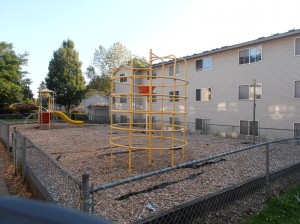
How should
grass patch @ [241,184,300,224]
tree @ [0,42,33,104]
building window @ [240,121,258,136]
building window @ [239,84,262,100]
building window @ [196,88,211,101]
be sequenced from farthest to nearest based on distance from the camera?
1. tree @ [0,42,33,104]
2. building window @ [196,88,211,101]
3. building window @ [240,121,258,136]
4. building window @ [239,84,262,100]
5. grass patch @ [241,184,300,224]

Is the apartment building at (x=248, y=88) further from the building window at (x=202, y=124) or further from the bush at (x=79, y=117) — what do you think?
the bush at (x=79, y=117)

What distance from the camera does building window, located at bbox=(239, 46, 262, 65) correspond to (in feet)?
61.0

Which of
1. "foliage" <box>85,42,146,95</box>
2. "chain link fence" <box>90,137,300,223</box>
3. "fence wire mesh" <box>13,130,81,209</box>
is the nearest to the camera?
"chain link fence" <box>90,137,300,223</box>

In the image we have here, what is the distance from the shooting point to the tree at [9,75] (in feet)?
120

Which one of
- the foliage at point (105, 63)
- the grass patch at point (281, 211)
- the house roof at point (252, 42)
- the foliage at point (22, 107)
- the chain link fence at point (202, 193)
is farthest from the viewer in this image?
the foliage at point (105, 63)

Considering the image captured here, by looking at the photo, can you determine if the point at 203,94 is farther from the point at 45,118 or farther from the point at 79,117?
the point at 79,117

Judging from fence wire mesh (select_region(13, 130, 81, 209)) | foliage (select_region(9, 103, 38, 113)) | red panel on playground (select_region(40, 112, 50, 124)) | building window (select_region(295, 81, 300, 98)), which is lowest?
fence wire mesh (select_region(13, 130, 81, 209))

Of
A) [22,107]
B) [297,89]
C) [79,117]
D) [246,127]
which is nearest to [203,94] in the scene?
[246,127]

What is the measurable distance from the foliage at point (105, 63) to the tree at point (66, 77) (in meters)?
8.00

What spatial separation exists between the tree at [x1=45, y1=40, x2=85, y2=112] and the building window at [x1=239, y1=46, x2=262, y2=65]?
102ft

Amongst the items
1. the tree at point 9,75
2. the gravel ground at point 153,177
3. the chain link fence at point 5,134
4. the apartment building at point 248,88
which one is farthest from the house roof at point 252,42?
the tree at point 9,75

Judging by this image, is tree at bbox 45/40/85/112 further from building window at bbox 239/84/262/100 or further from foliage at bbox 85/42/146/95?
building window at bbox 239/84/262/100

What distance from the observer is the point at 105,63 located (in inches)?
2297

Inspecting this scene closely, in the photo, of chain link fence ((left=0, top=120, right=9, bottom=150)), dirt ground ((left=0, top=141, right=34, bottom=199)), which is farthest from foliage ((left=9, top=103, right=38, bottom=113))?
dirt ground ((left=0, top=141, right=34, bottom=199))
